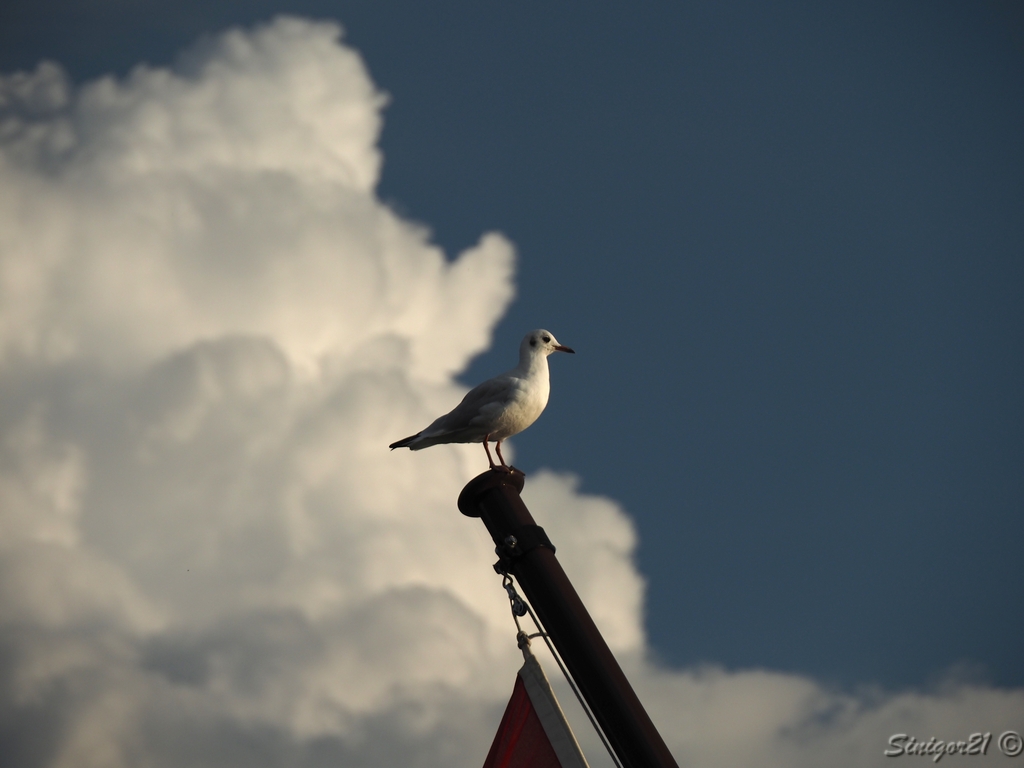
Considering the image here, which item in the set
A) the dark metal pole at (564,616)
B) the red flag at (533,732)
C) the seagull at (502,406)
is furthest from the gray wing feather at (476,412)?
the red flag at (533,732)

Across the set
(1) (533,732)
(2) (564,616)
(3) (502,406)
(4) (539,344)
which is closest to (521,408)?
(3) (502,406)

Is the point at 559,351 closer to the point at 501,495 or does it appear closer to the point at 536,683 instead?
the point at 501,495

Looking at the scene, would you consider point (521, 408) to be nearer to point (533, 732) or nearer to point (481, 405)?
point (481, 405)

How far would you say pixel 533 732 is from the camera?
5.34 meters

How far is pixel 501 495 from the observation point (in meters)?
5.80

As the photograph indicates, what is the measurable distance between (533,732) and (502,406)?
3761 millimetres

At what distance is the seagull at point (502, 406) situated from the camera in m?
8.65

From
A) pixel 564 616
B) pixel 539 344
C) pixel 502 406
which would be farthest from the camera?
pixel 539 344

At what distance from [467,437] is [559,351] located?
140cm

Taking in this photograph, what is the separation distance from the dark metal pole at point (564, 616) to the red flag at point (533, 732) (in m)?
0.22

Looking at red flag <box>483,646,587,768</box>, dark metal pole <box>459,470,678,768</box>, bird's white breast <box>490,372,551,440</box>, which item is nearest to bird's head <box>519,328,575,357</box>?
bird's white breast <box>490,372,551,440</box>

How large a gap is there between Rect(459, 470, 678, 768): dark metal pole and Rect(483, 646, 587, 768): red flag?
0.74 feet

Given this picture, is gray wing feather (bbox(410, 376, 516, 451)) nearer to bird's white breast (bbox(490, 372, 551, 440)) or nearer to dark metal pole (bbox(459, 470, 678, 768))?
bird's white breast (bbox(490, 372, 551, 440))

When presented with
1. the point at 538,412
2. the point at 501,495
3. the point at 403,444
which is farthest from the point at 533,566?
the point at 403,444
